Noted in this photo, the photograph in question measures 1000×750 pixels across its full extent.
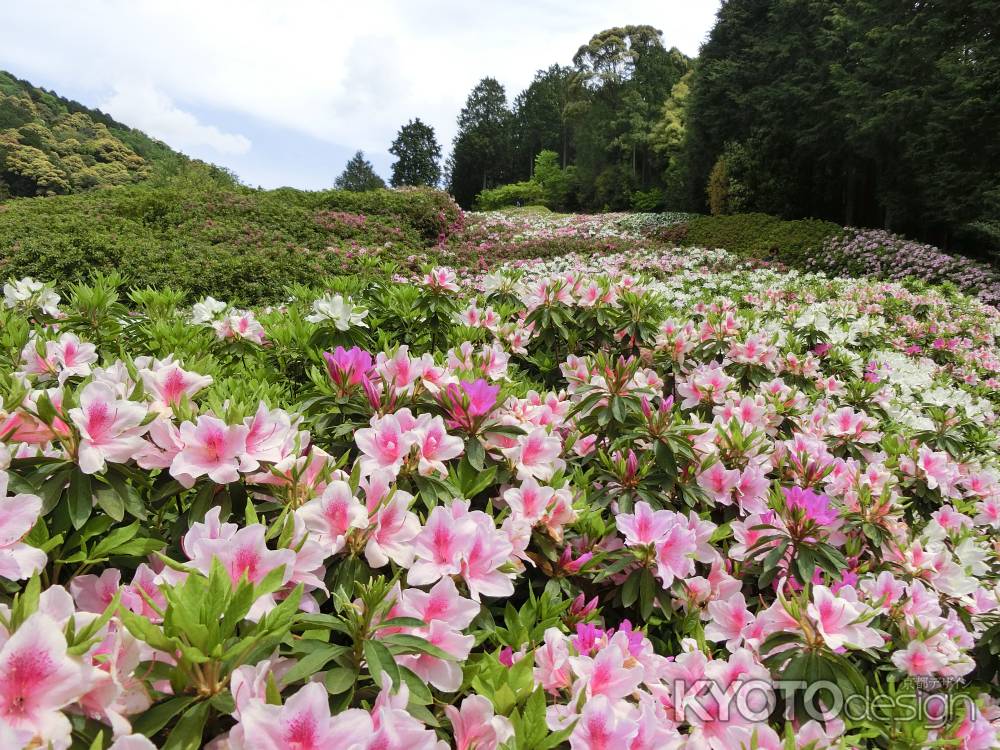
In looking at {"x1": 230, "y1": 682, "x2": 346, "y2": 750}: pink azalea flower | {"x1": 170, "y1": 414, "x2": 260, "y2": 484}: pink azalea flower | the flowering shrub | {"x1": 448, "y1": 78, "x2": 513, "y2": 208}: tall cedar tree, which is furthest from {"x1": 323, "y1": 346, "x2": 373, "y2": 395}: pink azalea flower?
{"x1": 448, "y1": 78, "x2": 513, "y2": 208}: tall cedar tree

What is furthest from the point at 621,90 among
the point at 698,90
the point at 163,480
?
the point at 163,480

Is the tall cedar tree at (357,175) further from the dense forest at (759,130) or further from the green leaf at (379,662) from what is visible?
the green leaf at (379,662)

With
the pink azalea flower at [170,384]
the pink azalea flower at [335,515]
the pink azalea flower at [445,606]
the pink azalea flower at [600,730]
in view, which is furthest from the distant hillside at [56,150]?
the pink azalea flower at [600,730]

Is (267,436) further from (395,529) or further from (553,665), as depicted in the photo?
(553,665)

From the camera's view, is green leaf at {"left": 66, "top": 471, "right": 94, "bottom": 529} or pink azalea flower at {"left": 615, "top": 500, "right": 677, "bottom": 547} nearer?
green leaf at {"left": 66, "top": 471, "right": 94, "bottom": 529}

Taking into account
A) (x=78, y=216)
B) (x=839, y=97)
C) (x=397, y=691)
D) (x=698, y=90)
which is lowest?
(x=397, y=691)

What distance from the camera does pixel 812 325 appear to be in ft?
12.4

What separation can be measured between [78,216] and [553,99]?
1617 inches

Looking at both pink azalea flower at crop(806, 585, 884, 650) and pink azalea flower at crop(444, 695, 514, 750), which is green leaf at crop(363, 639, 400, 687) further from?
pink azalea flower at crop(806, 585, 884, 650)

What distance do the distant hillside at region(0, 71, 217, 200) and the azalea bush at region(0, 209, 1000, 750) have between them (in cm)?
3860

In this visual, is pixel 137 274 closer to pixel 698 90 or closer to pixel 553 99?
pixel 698 90

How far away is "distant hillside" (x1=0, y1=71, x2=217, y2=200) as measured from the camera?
39.5m

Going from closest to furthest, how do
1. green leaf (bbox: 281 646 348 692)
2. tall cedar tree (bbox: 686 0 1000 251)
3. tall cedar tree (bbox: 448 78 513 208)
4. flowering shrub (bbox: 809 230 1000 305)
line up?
green leaf (bbox: 281 646 348 692)
flowering shrub (bbox: 809 230 1000 305)
tall cedar tree (bbox: 686 0 1000 251)
tall cedar tree (bbox: 448 78 513 208)

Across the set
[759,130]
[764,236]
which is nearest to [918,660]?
[764,236]
